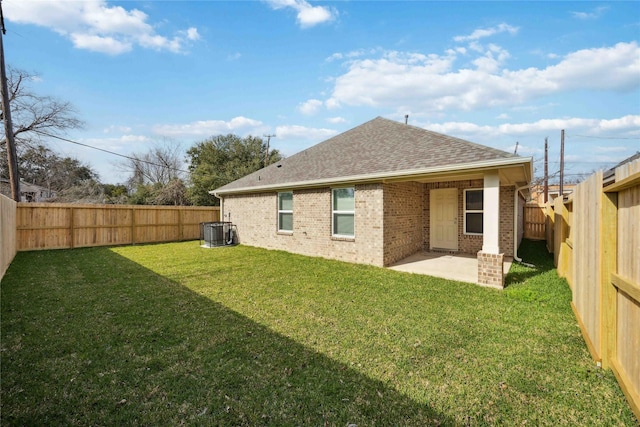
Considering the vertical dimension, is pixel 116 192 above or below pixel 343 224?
above

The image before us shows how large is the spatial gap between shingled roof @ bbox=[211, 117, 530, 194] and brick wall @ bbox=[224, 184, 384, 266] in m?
0.47

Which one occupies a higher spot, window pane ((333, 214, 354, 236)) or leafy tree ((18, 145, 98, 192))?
leafy tree ((18, 145, 98, 192))

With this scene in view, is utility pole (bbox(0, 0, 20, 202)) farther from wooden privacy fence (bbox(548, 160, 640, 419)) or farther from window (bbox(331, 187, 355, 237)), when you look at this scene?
wooden privacy fence (bbox(548, 160, 640, 419))

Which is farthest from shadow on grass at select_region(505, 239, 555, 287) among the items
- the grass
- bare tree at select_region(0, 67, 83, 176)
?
bare tree at select_region(0, 67, 83, 176)

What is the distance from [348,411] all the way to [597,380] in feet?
7.76

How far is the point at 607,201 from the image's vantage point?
8.91 feet

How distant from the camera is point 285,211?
10.9 metres

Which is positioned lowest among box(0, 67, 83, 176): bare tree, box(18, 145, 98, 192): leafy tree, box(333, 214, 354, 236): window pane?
box(333, 214, 354, 236): window pane

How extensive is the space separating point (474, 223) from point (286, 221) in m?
6.51

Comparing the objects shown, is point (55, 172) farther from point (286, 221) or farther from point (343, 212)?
point (343, 212)

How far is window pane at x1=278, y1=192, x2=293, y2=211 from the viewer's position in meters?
10.7

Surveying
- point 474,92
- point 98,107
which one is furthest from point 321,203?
point 98,107

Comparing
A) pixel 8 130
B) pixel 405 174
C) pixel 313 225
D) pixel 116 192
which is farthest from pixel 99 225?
pixel 116 192

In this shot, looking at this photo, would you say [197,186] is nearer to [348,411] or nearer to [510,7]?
[510,7]
